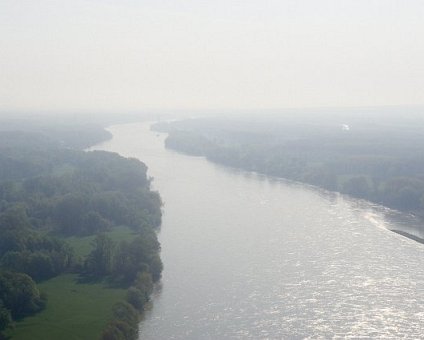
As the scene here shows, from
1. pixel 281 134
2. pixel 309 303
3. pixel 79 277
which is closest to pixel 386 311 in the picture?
pixel 309 303

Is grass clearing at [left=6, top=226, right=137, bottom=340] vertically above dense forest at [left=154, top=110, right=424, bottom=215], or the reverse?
dense forest at [left=154, top=110, right=424, bottom=215]

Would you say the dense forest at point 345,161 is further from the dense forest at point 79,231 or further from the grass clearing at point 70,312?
the grass clearing at point 70,312

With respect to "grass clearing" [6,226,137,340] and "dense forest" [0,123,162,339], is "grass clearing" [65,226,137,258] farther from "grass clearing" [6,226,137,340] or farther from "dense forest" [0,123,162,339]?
"grass clearing" [6,226,137,340]

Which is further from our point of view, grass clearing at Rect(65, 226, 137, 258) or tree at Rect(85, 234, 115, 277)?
grass clearing at Rect(65, 226, 137, 258)

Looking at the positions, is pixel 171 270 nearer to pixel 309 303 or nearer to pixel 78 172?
pixel 309 303

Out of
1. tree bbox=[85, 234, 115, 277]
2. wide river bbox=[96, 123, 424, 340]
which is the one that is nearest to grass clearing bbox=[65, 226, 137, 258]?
wide river bbox=[96, 123, 424, 340]

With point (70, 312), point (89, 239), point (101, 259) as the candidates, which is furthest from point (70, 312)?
point (89, 239)

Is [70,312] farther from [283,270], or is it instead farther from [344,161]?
[344,161]
